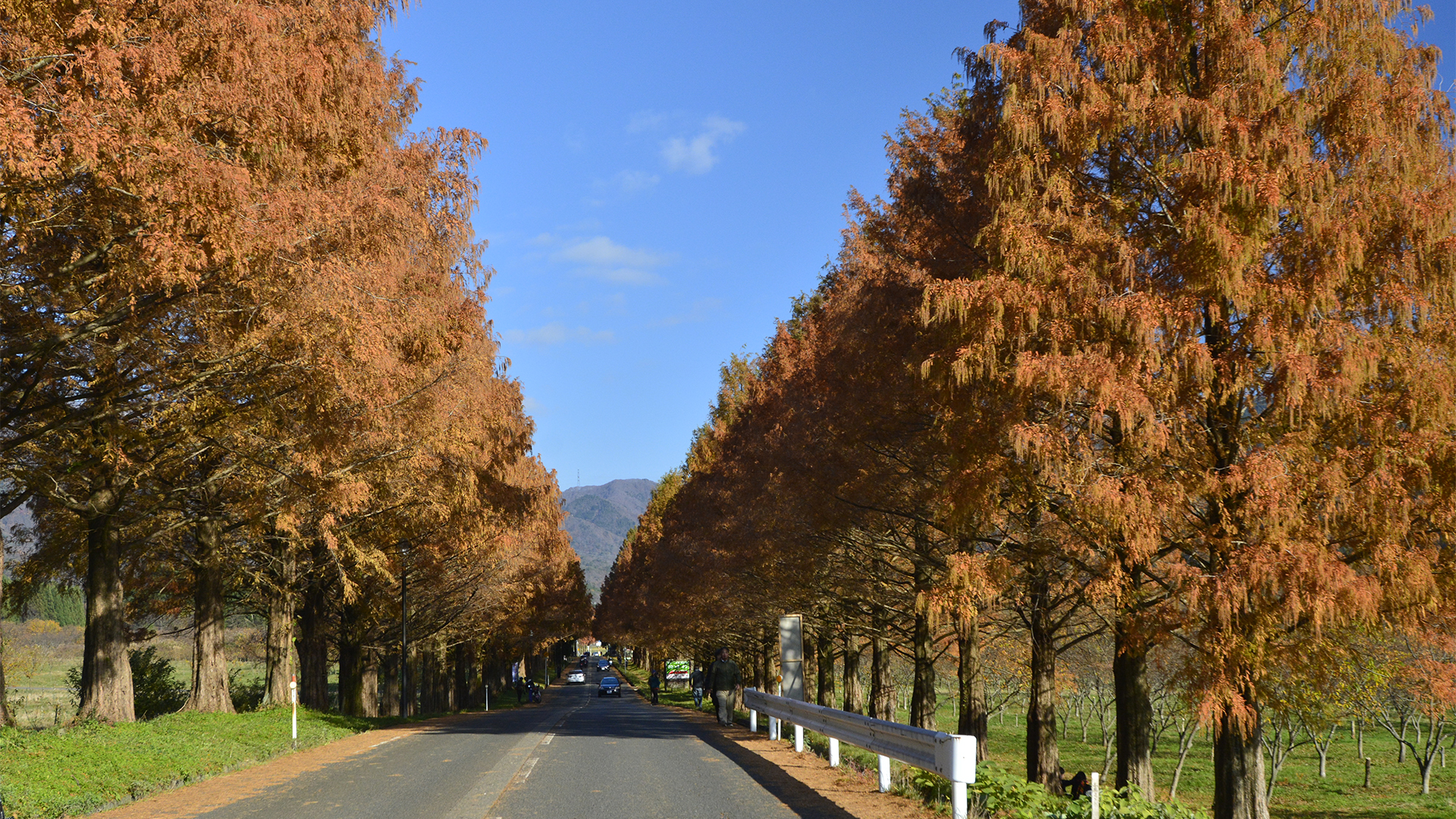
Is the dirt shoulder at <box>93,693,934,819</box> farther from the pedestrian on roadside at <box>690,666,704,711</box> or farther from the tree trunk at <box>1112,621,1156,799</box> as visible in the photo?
the pedestrian on roadside at <box>690,666,704,711</box>

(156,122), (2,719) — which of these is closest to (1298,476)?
(156,122)

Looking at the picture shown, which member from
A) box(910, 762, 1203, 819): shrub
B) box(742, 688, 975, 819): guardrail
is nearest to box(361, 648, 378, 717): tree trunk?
box(742, 688, 975, 819): guardrail

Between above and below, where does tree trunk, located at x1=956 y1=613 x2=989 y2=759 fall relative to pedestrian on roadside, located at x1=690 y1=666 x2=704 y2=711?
above

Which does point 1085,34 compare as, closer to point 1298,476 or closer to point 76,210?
point 1298,476

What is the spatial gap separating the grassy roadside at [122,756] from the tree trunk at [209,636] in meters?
1.49

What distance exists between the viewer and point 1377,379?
10.3 metres

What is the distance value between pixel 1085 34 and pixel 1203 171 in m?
2.85

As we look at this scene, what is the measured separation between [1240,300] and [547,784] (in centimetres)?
912

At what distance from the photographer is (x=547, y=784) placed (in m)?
12.2

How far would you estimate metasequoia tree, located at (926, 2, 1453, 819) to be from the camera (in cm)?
1000

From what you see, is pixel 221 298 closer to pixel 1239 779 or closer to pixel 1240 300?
pixel 1240 300

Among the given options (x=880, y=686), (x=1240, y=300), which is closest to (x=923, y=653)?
(x=880, y=686)

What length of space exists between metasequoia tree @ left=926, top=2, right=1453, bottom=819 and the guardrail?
2.86 meters

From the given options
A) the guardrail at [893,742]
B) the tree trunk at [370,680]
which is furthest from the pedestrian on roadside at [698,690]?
the guardrail at [893,742]
